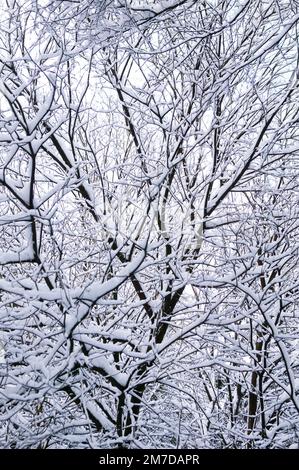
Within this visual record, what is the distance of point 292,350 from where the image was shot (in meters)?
4.66

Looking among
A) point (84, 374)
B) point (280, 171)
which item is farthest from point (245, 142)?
point (84, 374)

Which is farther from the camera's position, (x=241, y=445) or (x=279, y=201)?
(x=279, y=201)

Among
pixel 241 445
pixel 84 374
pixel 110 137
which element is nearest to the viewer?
pixel 84 374

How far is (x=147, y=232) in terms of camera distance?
3.90m

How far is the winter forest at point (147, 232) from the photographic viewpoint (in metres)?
3.10

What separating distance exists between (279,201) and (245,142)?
0.75 metres

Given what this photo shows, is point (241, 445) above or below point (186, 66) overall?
below

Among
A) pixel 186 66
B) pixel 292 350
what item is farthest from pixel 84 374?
pixel 186 66

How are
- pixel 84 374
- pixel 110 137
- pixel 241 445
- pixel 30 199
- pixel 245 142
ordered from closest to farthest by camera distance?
pixel 30 199, pixel 84 374, pixel 241 445, pixel 245 142, pixel 110 137

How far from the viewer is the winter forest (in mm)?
3096

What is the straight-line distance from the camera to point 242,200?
5129 millimetres

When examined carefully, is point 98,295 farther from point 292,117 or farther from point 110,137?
point 110,137

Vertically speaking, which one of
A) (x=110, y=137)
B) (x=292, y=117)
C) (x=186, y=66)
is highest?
(x=110, y=137)
